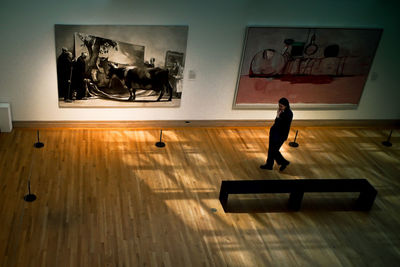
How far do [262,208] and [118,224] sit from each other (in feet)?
9.92

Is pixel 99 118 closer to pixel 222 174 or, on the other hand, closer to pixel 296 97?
pixel 222 174

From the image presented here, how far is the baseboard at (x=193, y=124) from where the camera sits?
1149cm

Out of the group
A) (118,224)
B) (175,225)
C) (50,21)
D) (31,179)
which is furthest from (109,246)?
(50,21)

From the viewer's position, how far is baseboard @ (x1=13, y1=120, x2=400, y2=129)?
11.5 meters

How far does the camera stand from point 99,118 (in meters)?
11.7

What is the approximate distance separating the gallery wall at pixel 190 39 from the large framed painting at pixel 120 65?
18cm

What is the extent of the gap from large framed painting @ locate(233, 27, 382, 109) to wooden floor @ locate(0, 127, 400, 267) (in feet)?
3.90

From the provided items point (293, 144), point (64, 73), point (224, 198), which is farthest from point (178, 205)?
point (64, 73)

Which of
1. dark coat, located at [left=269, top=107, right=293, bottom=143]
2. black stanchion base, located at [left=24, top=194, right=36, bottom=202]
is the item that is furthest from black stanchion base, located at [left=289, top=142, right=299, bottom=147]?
black stanchion base, located at [left=24, top=194, right=36, bottom=202]

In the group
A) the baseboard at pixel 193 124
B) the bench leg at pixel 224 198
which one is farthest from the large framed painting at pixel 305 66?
the bench leg at pixel 224 198

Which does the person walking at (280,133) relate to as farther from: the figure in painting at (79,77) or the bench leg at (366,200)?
the figure in painting at (79,77)

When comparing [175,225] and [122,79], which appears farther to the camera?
[122,79]

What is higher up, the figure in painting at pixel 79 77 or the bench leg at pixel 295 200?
the figure in painting at pixel 79 77

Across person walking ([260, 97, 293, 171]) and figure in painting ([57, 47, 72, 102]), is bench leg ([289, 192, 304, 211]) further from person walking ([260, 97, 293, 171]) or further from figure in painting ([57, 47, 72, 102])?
figure in painting ([57, 47, 72, 102])
